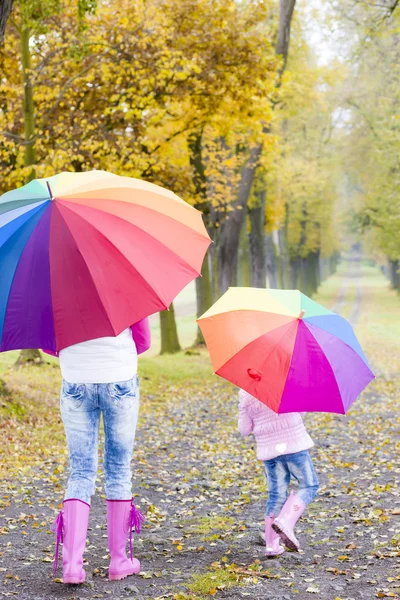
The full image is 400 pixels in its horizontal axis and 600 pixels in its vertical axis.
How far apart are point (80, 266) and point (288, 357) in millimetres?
1494

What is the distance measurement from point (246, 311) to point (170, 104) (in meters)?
12.9

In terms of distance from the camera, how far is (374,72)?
3606cm

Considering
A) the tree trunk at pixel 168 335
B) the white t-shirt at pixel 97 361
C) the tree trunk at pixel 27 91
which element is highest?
the tree trunk at pixel 27 91

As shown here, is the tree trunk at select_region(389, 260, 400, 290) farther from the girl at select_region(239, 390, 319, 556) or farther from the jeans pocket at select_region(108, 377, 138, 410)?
the jeans pocket at select_region(108, 377, 138, 410)

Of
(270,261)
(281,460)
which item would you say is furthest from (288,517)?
(270,261)

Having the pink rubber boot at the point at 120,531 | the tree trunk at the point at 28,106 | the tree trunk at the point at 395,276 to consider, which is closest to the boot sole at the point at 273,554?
the pink rubber boot at the point at 120,531

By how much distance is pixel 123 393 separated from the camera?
4.64 m

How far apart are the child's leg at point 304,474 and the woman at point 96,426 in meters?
1.27

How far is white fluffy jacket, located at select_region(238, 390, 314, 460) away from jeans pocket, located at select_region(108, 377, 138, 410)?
42.6 inches

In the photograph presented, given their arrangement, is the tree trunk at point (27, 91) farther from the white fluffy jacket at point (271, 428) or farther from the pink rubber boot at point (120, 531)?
the pink rubber boot at point (120, 531)

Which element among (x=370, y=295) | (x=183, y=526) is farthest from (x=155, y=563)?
(x=370, y=295)

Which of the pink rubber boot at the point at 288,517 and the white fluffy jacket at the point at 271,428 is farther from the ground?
the white fluffy jacket at the point at 271,428

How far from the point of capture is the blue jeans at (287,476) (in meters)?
5.46

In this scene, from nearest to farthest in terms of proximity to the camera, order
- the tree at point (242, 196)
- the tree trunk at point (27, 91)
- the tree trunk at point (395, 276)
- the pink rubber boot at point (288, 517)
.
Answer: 1. the pink rubber boot at point (288, 517)
2. the tree trunk at point (27, 91)
3. the tree at point (242, 196)
4. the tree trunk at point (395, 276)
